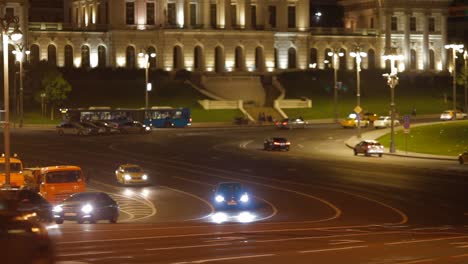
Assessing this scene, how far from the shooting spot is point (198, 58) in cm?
15425

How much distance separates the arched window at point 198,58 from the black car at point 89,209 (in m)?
111

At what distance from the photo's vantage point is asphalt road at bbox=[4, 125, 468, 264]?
2642 centimetres

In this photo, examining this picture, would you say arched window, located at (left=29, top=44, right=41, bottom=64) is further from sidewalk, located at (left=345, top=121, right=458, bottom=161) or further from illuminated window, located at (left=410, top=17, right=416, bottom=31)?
illuminated window, located at (left=410, top=17, right=416, bottom=31)

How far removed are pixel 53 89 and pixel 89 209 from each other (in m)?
81.8

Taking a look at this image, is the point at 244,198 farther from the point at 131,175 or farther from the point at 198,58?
the point at 198,58

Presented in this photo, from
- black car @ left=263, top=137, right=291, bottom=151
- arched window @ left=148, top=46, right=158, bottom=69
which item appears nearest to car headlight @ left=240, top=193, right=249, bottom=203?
black car @ left=263, top=137, right=291, bottom=151

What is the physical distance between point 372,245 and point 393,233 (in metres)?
5.73

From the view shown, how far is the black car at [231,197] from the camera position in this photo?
51.8 m

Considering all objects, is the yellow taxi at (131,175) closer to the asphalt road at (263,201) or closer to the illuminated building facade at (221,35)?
the asphalt road at (263,201)

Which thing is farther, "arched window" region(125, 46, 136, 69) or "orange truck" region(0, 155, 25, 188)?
"arched window" region(125, 46, 136, 69)

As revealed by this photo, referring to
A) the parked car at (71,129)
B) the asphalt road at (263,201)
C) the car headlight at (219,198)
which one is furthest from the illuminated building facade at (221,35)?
the car headlight at (219,198)

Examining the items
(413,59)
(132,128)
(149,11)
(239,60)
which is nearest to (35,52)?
(149,11)

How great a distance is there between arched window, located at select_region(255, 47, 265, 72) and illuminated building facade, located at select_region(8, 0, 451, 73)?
0.49 feet

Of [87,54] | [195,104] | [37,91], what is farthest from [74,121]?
[87,54]
